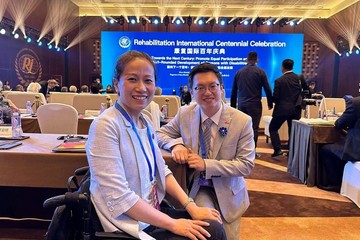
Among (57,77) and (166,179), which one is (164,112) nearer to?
(166,179)

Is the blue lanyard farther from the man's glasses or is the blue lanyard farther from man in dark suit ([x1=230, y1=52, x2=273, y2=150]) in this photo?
man in dark suit ([x1=230, y1=52, x2=273, y2=150])

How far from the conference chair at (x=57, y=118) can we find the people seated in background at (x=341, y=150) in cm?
258

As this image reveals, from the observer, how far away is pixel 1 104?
7.75ft

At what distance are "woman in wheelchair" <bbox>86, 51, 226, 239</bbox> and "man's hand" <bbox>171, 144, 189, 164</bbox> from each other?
19 centimetres

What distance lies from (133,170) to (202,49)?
8424mm

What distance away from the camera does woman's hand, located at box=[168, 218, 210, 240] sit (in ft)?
3.52

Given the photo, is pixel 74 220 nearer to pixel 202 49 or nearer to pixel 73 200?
pixel 73 200

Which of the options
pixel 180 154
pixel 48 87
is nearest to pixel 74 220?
pixel 180 154

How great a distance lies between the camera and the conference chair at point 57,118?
2867 mm

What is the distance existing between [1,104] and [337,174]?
10.8 feet

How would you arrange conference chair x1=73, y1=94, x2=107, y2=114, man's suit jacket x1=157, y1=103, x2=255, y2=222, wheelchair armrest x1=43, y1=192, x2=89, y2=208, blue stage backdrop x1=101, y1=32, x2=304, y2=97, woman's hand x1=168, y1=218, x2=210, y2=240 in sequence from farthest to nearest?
blue stage backdrop x1=101, y1=32, x2=304, y2=97
conference chair x1=73, y1=94, x2=107, y2=114
man's suit jacket x1=157, y1=103, x2=255, y2=222
woman's hand x1=168, y1=218, x2=210, y2=240
wheelchair armrest x1=43, y1=192, x2=89, y2=208

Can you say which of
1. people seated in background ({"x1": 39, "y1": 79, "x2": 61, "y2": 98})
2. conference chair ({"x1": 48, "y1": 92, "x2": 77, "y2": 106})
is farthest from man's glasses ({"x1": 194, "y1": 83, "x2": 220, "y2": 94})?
people seated in background ({"x1": 39, "y1": 79, "x2": 61, "y2": 98})

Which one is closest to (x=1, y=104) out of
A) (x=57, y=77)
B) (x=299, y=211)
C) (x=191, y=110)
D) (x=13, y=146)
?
(x=13, y=146)

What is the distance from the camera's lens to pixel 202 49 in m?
9.13
